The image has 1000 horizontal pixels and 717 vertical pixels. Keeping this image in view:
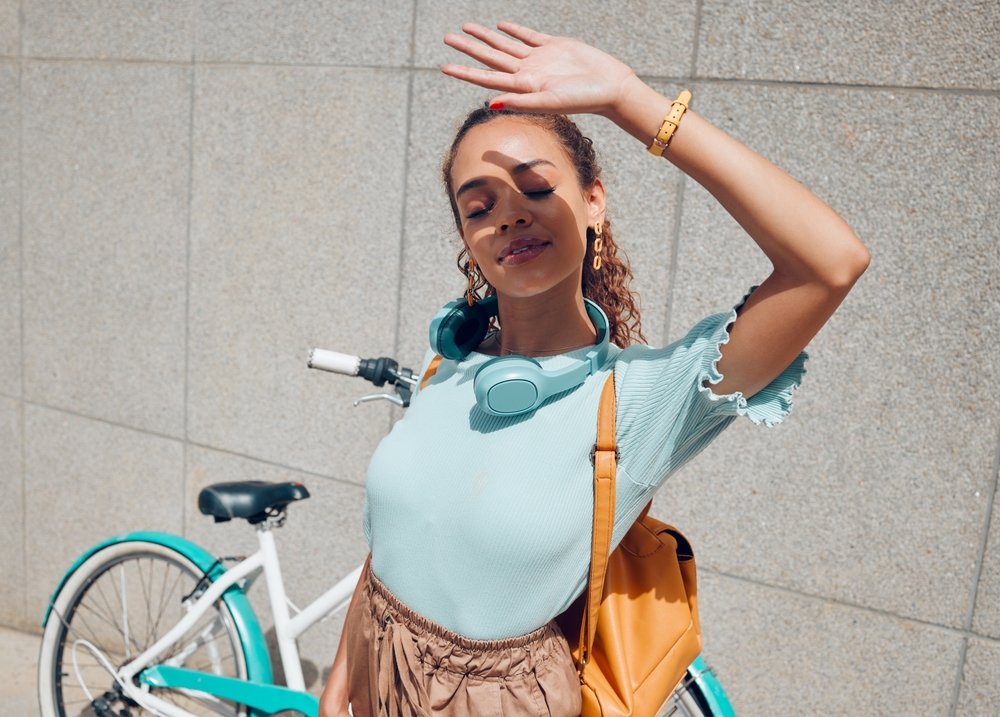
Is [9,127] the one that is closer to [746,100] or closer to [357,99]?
[357,99]

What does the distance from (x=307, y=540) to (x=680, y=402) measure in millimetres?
2418

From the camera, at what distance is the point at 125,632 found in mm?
2959

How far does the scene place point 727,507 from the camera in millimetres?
2607

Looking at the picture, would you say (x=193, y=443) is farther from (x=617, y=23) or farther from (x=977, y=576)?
(x=977, y=576)

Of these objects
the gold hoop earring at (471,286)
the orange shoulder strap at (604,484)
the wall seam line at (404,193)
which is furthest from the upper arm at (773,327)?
the wall seam line at (404,193)

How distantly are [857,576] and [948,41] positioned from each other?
1560 millimetres

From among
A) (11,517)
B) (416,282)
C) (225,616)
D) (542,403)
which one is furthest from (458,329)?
Result: (11,517)

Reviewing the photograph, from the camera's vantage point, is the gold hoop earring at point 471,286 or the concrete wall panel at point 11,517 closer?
the gold hoop earring at point 471,286

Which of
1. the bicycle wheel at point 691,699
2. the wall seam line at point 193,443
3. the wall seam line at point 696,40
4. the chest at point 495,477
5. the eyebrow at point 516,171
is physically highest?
the wall seam line at point 696,40

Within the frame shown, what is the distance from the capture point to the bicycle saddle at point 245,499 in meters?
2.51

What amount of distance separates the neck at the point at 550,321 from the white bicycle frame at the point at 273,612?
1248 millimetres

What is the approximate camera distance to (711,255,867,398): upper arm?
3.90 feet

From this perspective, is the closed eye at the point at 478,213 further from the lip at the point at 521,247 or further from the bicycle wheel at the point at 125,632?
Result: the bicycle wheel at the point at 125,632

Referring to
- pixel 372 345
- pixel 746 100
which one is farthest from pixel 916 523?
pixel 372 345
